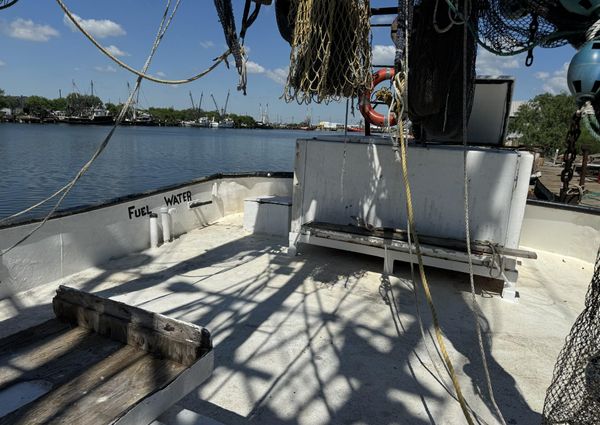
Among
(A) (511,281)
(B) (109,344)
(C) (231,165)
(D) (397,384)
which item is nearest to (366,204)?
(A) (511,281)

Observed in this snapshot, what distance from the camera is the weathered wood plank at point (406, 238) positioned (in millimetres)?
5211

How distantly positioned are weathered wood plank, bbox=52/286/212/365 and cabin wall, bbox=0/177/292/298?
267 cm

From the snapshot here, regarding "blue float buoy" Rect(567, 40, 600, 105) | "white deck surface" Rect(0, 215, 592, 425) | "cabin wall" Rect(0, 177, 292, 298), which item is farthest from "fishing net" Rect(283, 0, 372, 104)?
"cabin wall" Rect(0, 177, 292, 298)

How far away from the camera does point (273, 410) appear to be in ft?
9.77

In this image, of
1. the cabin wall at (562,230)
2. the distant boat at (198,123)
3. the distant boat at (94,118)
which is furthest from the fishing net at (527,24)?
the distant boat at (198,123)

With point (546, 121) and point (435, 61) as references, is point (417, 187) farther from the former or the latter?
point (546, 121)

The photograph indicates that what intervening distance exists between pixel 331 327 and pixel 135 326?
242 centimetres

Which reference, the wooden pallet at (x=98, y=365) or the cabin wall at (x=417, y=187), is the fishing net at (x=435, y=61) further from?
the wooden pallet at (x=98, y=365)

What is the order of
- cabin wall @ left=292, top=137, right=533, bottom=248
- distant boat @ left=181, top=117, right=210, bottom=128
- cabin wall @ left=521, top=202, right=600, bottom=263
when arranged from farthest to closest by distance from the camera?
distant boat @ left=181, top=117, right=210, bottom=128
cabin wall @ left=521, top=202, right=600, bottom=263
cabin wall @ left=292, top=137, right=533, bottom=248

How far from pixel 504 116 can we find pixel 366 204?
377 cm

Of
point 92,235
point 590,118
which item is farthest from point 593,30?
point 92,235

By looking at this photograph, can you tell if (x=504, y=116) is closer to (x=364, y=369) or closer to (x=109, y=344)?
(x=364, y=369)

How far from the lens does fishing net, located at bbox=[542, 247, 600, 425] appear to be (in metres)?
1.99

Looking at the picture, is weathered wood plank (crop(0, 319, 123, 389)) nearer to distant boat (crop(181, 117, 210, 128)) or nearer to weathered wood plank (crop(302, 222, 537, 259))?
weathered wood plank (crop(302, 222, 537, 259))
